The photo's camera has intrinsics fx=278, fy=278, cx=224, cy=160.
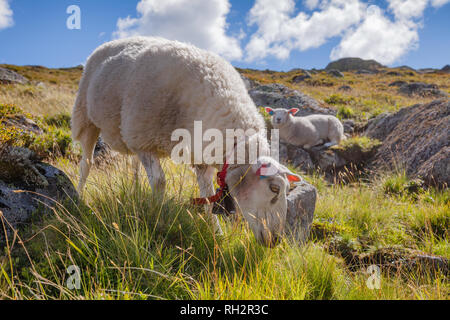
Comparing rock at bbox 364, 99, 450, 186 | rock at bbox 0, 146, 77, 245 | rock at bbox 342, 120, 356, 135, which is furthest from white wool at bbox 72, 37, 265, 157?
rock at bbox 342, 120, 356, 135

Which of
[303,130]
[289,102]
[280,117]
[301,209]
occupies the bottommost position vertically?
[301,209]

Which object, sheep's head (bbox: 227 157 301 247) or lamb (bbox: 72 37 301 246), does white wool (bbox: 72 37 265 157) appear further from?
sheep's head (bbox: 227 157 301 247)

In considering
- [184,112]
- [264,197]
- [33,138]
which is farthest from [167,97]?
[33,138]

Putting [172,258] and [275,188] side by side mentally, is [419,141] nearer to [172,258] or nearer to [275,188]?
[275,188]

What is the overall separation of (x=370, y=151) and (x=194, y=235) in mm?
6676

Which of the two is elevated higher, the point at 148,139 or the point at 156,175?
the point at 148,139

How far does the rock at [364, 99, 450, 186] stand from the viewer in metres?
4.89

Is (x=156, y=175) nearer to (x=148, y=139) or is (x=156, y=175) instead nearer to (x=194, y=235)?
(x=148, y=139)

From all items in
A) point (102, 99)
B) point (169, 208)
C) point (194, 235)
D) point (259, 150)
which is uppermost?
point (102, 99)

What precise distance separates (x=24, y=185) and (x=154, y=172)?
1166 millimetres

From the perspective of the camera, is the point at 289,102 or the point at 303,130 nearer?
the point at 303,130

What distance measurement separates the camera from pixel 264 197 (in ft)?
7.68

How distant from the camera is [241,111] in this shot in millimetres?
2570
